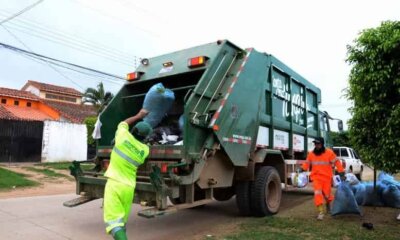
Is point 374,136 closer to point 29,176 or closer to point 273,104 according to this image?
point 273,104

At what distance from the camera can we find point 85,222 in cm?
619

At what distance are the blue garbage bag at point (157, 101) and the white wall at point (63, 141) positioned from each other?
1459 cm

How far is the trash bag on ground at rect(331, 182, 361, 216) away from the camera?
251 inches

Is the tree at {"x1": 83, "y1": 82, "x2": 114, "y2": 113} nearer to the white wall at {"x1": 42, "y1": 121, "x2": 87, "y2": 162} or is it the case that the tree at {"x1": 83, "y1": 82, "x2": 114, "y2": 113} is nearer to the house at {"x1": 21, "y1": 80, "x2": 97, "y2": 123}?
the house at {"x1": 21, "y1": 80, "x2": 97, "y2": 123}

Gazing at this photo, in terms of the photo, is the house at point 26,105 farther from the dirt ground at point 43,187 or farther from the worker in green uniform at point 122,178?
the worker in green uniform at point 122,178

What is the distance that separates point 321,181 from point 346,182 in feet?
1.29

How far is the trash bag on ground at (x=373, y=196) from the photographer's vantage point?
23.9 ft

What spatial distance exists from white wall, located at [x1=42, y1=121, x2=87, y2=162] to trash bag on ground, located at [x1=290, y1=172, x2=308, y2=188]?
14.4 m

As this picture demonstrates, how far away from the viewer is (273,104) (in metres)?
7.05

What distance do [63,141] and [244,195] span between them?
1539 cm

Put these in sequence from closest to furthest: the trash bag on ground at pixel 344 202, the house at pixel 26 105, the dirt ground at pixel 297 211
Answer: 1. the dirt ground at pixel 297 211
2. the trash bag on ground at pixel 344 202
3. the house at pixel 26 105

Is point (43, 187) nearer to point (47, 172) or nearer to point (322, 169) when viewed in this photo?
point (47, 172)

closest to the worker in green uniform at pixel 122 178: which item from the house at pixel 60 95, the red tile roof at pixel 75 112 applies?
the red tile roof at pixel 75 112

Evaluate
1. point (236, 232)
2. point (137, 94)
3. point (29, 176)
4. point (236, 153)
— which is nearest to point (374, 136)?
point (236, 153)
